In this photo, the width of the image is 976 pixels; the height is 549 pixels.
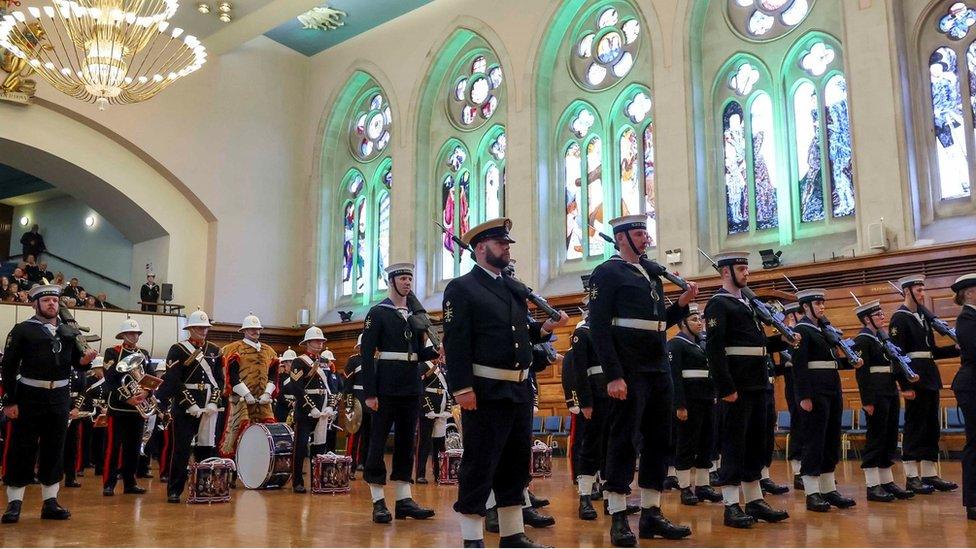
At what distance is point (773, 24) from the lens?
14.7 meters

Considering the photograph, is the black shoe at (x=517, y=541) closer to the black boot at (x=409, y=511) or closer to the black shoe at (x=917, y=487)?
the black boot at (x=409, y=511)

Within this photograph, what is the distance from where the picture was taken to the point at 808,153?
1409cm

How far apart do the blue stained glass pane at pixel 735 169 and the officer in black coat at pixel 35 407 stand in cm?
1137

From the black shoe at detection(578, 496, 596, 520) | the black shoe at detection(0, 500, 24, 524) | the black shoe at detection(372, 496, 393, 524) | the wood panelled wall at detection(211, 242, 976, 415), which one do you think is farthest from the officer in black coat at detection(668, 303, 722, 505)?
the black shoe at detection(0, 500, 24, 524)

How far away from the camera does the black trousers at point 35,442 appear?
249 inches

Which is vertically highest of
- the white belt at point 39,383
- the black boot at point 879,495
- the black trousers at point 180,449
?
the white belt at point 39,383

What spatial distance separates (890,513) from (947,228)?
747cm

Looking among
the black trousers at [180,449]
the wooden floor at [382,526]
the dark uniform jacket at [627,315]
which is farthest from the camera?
the black trousers at [180,449]

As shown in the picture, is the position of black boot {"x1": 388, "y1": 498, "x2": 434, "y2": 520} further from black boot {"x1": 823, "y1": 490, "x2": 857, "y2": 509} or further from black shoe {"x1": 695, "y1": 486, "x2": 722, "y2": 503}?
black boot {"x1": 823, "y1": 490, "x2": 857, "y2": 509}

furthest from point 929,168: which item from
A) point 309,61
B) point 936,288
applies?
point 309,61

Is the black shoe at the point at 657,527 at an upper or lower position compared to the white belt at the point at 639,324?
lower

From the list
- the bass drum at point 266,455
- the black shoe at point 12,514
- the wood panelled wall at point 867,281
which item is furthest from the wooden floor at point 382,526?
the wood panelled wall at point 867,281

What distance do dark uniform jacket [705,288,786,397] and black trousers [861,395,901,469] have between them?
77.1 inches

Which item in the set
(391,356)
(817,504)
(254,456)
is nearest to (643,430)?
(817,504)
